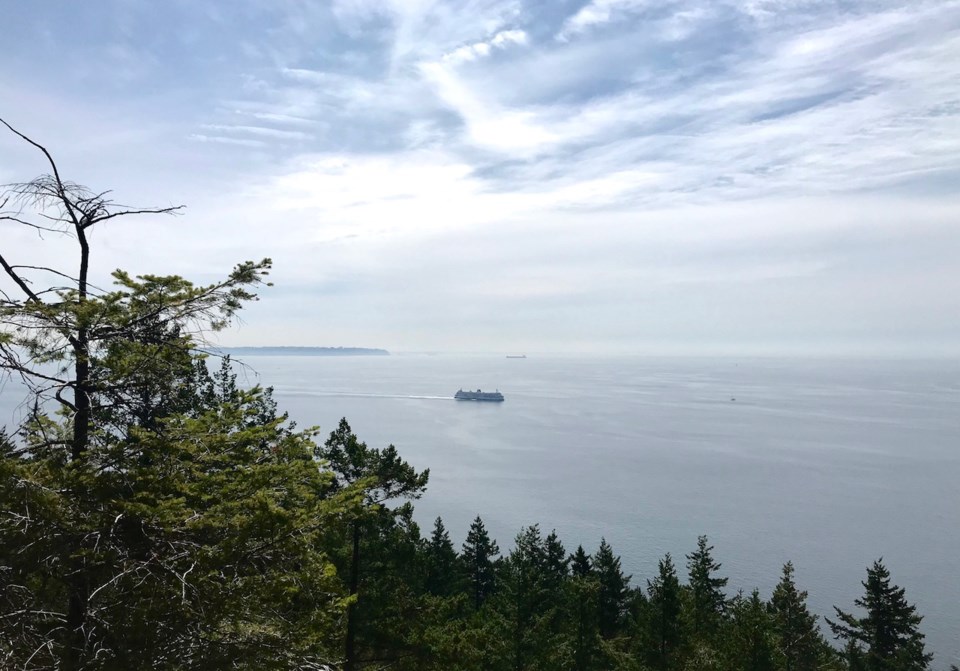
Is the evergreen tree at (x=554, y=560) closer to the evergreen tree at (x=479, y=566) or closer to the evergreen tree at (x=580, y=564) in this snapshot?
the evergreen tree at (x=580, y=564)

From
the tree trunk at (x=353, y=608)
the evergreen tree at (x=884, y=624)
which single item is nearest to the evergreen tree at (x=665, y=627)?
the tree trunk at (x=353, y=608)

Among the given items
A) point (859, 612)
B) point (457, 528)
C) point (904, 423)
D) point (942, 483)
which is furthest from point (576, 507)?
point (904, 423)

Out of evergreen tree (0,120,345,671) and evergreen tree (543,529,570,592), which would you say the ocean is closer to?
evergreen tree (543,529,570,592)

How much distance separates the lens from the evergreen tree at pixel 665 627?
79.5 feet

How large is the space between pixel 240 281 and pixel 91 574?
11.1 ft

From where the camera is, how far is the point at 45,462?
19.0 feet

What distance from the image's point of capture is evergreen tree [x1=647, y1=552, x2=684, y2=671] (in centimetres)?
2423

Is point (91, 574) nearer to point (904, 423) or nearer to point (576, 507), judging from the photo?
point (576, 507)

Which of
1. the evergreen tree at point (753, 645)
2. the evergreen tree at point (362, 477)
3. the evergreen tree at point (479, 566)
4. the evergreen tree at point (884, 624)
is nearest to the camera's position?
the evergreen tree at point (362, 477)

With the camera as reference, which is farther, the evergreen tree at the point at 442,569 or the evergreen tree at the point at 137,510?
the evergreen tree at the point at 442,569

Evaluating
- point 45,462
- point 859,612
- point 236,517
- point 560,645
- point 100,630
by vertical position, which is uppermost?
point 45,462

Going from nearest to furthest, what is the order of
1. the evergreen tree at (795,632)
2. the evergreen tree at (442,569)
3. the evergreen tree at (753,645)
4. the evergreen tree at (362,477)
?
1. the evergreen tree at (362,477)
2. the evergreen tree at (753,645)
3. the evergreen tree at (795,632)
4. the evergreen tree at (442,569)

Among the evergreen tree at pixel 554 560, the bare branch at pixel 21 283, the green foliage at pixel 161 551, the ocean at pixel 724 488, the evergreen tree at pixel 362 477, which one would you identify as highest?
the bare branch at pixel 21 283

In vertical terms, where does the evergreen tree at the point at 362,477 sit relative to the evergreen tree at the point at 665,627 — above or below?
above
